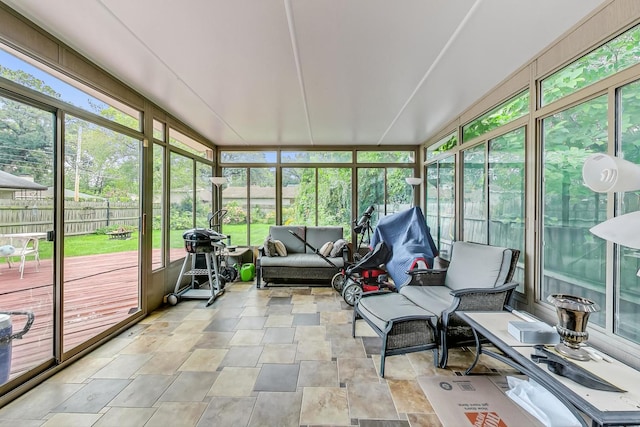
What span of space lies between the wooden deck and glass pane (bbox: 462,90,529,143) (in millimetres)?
4697

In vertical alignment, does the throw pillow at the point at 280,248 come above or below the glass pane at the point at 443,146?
below

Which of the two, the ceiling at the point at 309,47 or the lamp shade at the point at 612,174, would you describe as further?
the ceiling at the point at 309,47

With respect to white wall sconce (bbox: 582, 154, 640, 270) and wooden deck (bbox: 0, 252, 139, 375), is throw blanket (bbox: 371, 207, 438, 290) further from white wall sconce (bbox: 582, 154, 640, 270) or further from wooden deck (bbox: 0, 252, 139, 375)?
wooden deck (bbox: 0, 252, 139, 375)

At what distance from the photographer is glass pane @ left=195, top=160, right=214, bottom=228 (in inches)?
203

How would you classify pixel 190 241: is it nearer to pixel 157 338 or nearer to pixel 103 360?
pixel 157 338

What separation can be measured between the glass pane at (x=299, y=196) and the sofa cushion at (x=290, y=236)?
1.72ft

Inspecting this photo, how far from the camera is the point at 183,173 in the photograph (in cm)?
455

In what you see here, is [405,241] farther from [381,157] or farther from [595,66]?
[595,66]

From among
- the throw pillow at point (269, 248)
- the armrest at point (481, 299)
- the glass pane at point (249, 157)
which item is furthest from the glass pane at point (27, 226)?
the glass pane at point (249, 157)

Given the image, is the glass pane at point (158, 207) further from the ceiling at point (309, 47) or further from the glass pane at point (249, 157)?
the glass pane at point (249, 157)

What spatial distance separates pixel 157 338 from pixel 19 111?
93.0 inches

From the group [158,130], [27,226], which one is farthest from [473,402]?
[158,130]

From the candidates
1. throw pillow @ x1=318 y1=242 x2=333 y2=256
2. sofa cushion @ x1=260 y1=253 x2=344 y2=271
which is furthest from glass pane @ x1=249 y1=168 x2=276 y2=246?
throw pillow @ x1=318 y1=242 x2=333 y2=256

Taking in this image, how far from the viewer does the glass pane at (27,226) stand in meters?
1.98
